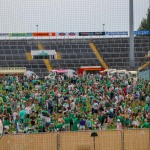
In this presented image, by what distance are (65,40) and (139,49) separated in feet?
22.0

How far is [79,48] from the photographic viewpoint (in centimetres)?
4591

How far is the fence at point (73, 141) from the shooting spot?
13625mm

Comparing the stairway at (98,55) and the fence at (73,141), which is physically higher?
the stairway at (98,55)

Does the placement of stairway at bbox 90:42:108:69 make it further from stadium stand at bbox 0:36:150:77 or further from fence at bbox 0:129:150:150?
fence at bbox 0:129:150:150

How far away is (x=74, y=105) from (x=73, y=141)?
21.2 feet

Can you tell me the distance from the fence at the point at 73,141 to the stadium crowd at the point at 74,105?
1.77 meters

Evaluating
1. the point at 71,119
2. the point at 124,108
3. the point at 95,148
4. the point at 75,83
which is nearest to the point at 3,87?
the point at 75,83

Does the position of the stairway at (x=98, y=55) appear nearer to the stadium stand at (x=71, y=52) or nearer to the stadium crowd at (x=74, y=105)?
the stadium stand at (x=71, y=52)

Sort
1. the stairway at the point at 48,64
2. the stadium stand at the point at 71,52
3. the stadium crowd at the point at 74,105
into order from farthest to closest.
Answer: the stadium stand at the point at 71,52 → the stairway at the point at 48,64 → the stadium crowd at the point at 74,105

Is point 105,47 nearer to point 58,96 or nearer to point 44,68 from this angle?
point 44,68

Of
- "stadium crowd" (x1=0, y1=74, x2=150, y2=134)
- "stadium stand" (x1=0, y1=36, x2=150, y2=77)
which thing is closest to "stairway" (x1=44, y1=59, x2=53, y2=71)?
"stadium stand" (x1=0, y1=36, x2=150, y2=77)

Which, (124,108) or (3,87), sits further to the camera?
(3,87)

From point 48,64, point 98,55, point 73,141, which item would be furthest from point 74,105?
point 98,55

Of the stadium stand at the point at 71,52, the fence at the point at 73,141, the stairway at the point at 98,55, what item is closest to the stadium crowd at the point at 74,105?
the fence at the point at 73,141
